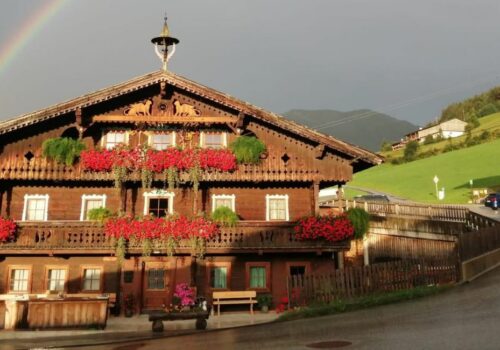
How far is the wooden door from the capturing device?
2166 centimetres

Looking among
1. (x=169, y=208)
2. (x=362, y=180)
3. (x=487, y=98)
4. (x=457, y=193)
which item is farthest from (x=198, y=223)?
(x=487, y=98)

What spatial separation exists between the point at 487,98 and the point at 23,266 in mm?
174658

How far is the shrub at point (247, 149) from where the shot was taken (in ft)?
71.5

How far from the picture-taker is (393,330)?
40.9ft

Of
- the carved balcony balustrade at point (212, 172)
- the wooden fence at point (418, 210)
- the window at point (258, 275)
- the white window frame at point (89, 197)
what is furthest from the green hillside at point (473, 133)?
the white window frame at point (89, 197)

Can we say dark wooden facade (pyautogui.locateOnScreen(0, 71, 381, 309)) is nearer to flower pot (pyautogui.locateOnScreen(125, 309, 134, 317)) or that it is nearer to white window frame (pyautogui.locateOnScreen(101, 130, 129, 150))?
white window frame (pyautogui.locateOnScreen(101, 130, 129, 150))

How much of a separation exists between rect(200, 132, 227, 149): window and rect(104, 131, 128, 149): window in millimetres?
3809

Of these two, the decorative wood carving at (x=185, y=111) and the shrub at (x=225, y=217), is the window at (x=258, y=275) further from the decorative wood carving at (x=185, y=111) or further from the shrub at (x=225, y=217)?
the decorative wood carving at (x=185, y=111)

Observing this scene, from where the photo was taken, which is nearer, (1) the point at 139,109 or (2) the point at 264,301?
(2) the point at 264,301

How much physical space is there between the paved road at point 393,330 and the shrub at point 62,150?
34.5 ft

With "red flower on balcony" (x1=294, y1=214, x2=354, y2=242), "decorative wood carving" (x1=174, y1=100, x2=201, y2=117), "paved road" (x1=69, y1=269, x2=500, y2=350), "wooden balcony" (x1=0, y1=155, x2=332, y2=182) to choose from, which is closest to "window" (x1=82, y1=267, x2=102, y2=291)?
"wooden balcony" (x1=0, y1=155, x2=332, y2=182)

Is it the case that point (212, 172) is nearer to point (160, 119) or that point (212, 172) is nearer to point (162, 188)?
point (162, 188)

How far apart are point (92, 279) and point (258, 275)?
7.88m

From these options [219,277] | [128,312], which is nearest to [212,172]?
[219,277]
